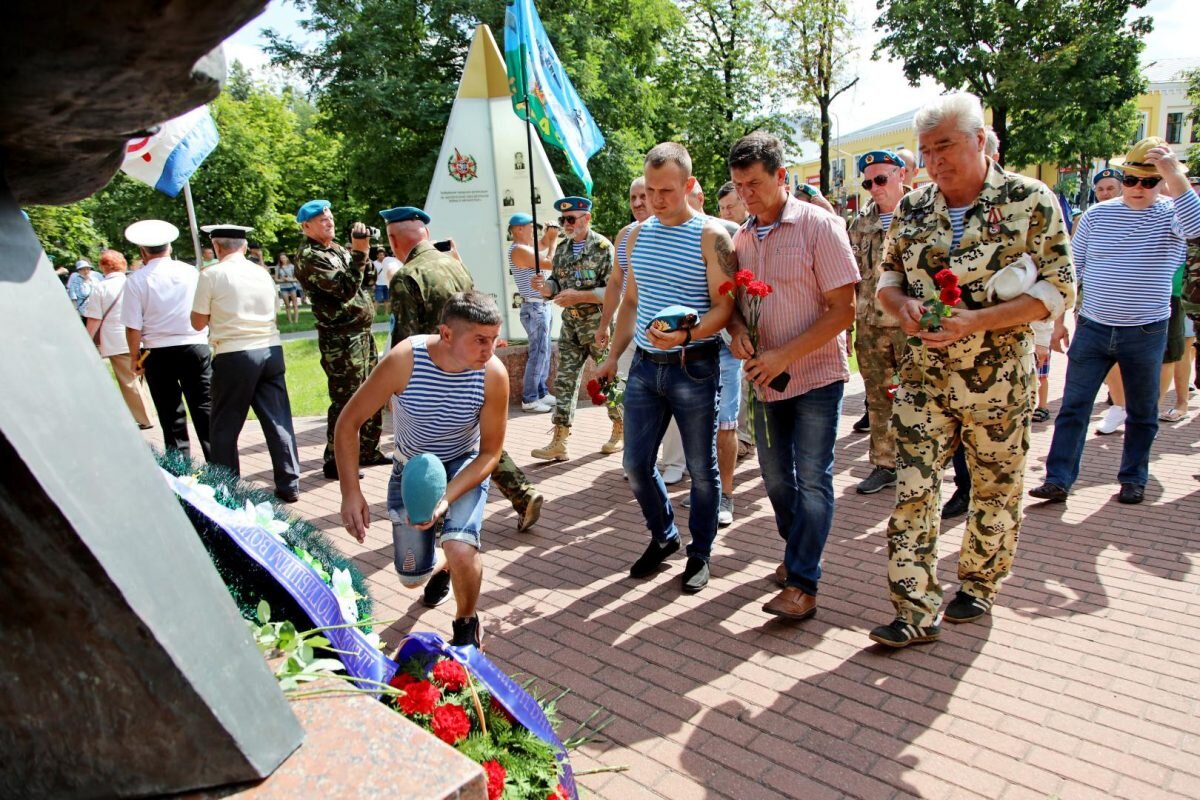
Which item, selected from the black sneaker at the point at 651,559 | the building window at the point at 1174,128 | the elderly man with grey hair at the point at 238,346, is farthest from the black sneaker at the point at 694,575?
the building window at the point at 1174,128

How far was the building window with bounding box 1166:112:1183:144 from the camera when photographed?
53.1 metres

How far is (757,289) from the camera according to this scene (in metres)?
3.43

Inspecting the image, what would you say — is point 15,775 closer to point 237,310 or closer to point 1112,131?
point 237,310

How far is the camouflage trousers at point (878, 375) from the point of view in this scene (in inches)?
213

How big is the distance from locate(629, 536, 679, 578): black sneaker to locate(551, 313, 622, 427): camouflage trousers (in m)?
2.32

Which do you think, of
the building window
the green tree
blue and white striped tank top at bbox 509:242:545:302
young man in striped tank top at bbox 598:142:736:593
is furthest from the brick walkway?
the building window

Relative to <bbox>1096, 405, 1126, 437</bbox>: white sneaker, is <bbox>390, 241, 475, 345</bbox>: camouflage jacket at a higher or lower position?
higher

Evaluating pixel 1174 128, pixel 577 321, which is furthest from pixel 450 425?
pixel 1174 128

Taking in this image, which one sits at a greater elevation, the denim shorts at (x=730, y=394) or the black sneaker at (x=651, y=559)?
the denim shorts at (x=730, y=394)

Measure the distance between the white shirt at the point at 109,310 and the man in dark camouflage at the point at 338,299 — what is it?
3592 mm

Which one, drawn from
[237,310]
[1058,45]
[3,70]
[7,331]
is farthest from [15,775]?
[1058,45]

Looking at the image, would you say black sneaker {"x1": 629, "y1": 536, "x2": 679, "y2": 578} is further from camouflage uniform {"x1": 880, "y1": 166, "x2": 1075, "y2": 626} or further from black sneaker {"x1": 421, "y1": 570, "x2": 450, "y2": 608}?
camouflage uniform {"x1": 880, "y1": 166, "x2": 1075, "y2": 626}

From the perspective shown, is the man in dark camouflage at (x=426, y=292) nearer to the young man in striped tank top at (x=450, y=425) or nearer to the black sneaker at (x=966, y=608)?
the young man in striped tank top at (x=450, y=425)

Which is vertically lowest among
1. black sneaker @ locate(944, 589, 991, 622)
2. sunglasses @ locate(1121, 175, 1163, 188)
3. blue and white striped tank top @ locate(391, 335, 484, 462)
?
black sneaker @ locate(944, 589, 991, 622)
